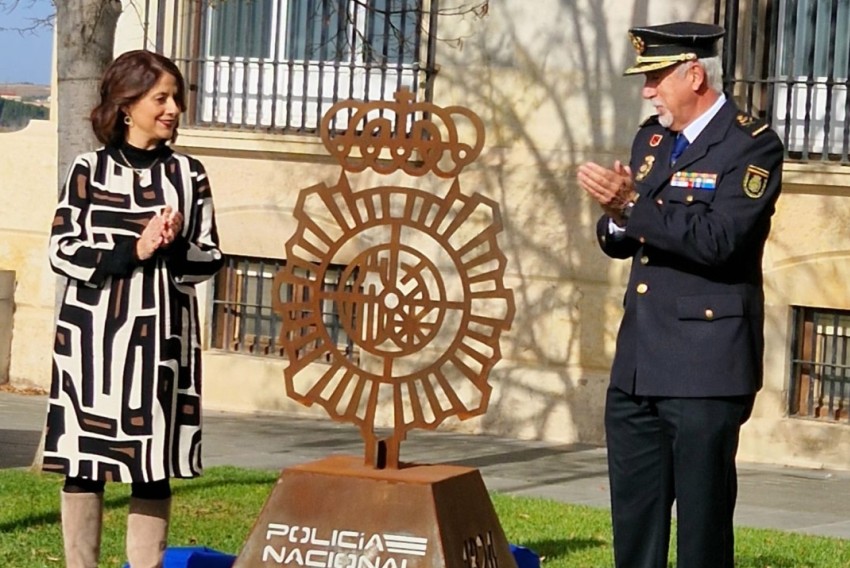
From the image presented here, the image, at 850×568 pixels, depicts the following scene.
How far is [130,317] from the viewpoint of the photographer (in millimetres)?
6086

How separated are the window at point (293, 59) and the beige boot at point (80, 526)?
7420mm

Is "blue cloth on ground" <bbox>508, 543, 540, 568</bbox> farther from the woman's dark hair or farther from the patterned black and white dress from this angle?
the woman's dark hair

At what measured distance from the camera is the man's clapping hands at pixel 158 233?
5914 millimetres

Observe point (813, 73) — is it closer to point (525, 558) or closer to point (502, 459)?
point (502, 459)

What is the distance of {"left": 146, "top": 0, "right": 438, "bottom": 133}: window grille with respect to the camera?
13.4m

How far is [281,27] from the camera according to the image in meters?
14.0

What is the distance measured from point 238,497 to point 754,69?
5.19 metres

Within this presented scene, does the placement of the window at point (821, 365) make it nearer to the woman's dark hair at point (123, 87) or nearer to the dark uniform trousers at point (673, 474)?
the dark uniform trousers at point (673, 474)

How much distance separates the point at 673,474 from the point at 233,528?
10.4ft

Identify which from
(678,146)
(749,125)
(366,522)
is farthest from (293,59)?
(749,125)

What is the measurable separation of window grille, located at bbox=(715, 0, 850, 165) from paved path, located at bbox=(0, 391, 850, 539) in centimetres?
234

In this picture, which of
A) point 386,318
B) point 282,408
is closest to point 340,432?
point 282,408

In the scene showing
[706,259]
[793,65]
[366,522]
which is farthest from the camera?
[793,65]

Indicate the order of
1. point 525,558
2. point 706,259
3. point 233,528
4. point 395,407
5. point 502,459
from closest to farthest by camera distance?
→ point 706,259, point 395,407, point 525,558, point 233,528, point 502,459
